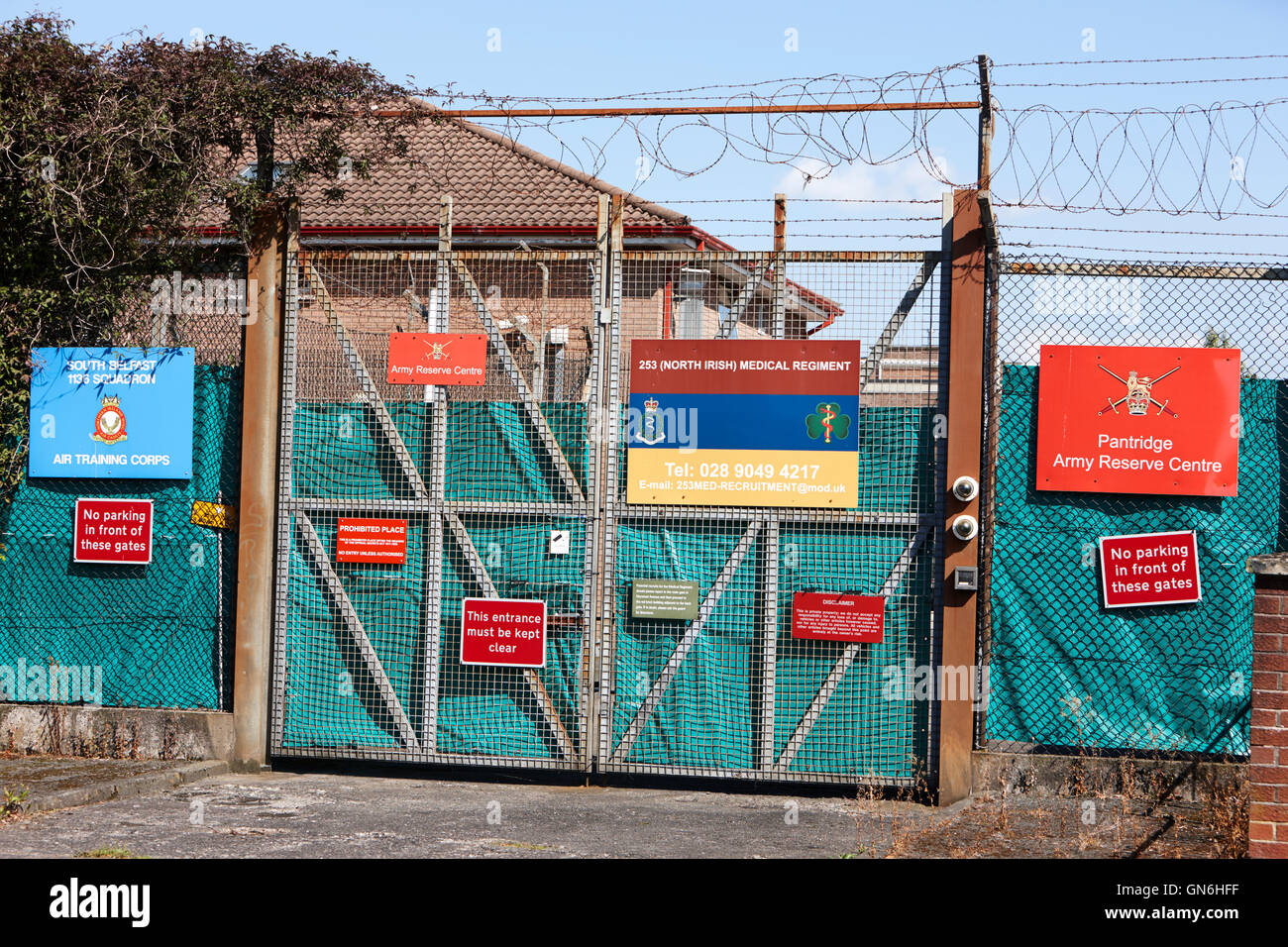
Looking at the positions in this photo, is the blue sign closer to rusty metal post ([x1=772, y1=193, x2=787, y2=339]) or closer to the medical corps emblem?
the medical corps emblem

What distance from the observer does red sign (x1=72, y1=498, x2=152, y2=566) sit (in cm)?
1006

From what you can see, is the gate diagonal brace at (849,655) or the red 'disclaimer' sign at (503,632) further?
the red 'disclaimer' sign at (503,632)

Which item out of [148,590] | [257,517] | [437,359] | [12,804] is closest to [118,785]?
[12,804]

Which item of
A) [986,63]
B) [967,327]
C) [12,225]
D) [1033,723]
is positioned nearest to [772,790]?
[1033,723]

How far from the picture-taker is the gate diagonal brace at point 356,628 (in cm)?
960

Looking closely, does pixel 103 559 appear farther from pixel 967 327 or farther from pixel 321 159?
pixel 967 327

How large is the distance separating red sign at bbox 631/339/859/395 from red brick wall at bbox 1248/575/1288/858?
12.6ft

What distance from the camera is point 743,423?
9.23 metres

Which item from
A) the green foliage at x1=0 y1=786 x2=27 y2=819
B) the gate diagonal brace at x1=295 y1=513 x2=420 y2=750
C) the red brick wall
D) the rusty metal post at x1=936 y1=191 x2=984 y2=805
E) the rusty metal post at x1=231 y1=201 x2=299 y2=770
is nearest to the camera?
the red brick wall

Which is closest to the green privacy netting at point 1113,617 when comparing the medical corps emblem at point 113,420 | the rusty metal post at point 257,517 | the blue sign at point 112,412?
the rusty metal post at point 257,517

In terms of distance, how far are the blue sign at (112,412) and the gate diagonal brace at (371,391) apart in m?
1.10

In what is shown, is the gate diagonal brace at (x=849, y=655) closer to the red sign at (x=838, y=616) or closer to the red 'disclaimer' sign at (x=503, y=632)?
the red sign at (x=838, y=616)

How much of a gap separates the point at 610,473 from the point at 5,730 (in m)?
5.05

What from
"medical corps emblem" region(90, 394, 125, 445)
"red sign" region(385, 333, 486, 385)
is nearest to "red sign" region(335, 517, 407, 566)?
"red sign" region(385, 333, 486, 385)
